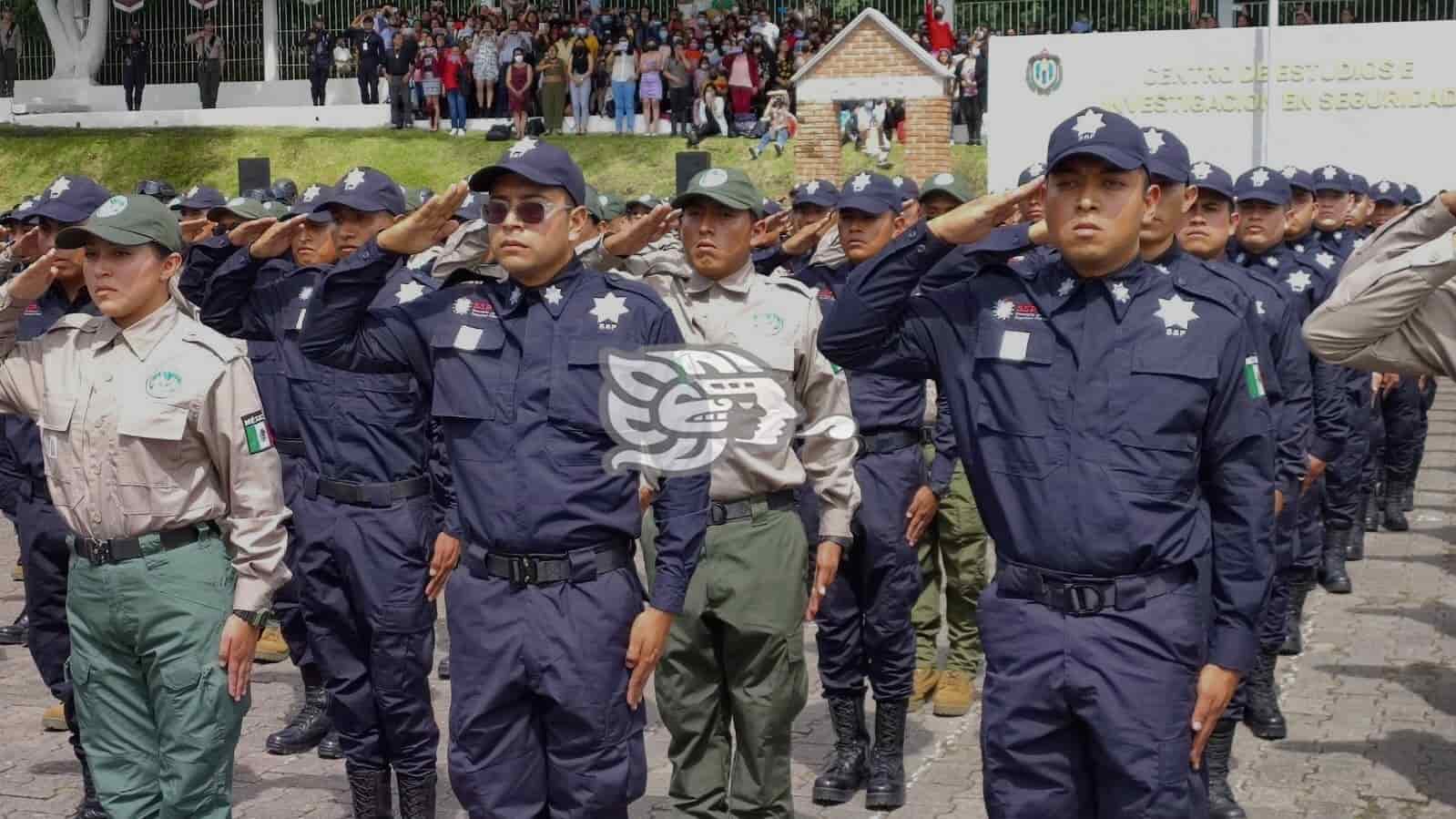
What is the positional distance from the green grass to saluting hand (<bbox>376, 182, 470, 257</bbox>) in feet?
76.4

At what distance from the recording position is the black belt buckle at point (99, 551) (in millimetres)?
5516

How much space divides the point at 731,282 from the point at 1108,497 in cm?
235

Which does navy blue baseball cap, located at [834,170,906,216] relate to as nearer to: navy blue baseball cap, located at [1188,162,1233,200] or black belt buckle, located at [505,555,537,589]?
navy blue baseball cap, located at [1188,162,1233,200]

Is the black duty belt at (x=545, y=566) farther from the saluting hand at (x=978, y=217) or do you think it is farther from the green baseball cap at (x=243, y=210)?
the green baseball cap at (x=243, y=210)

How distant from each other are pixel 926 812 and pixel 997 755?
105 inches

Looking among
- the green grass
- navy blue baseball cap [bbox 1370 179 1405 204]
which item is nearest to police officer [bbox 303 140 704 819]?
navy blue baseball cap [bbox 1370 179 1405 204]

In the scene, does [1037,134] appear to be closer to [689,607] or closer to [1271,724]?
[1271,724]

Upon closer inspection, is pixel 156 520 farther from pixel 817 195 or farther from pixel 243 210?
pixel 817 195

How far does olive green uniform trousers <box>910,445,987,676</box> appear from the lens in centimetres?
868

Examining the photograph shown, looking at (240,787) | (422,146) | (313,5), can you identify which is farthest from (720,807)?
(313,5)

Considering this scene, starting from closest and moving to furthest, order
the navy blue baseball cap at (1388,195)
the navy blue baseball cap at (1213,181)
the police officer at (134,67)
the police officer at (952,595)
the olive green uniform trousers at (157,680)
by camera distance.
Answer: the olive green uniform trousers at (157,680) < the navy blue baseball cap at (1213,181) < the police officer at (952,595) < the navy blue baseball cap at (1388,195) < the police officer at (134,67)

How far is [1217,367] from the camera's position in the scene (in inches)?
179

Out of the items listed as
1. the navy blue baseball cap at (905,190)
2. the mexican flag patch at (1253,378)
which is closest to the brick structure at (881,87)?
the navy blue baseball cap at (905,190)

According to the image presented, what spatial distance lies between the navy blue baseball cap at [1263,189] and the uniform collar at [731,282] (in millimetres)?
3390
